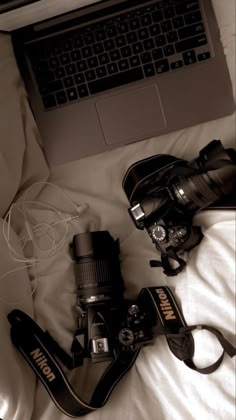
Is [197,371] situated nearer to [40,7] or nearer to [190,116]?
[190,116]

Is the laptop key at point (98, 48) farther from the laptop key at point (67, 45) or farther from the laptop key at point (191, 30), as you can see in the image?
the laptop key at point (191, 30)

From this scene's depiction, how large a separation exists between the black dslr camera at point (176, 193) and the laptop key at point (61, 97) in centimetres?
19

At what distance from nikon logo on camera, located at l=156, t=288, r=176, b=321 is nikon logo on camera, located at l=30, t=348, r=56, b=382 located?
23cm

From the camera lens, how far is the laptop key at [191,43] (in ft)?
3.37

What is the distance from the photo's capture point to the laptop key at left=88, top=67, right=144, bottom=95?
1.06 metres

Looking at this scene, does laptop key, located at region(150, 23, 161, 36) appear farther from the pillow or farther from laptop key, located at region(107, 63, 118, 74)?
the pillow

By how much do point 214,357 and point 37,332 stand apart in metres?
0.33

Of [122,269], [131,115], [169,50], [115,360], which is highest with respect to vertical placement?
[169,50]

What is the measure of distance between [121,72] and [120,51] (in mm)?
40

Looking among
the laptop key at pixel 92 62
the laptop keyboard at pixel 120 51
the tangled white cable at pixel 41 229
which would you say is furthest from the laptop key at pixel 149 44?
the tangled white cable at pixel 41 229

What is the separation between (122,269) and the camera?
1.08 m

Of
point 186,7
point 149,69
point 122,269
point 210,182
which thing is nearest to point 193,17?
point 186,7

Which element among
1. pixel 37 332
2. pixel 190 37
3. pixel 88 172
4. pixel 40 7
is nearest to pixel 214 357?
pixel 37 332

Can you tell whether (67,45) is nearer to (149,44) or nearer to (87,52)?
(87,52)
